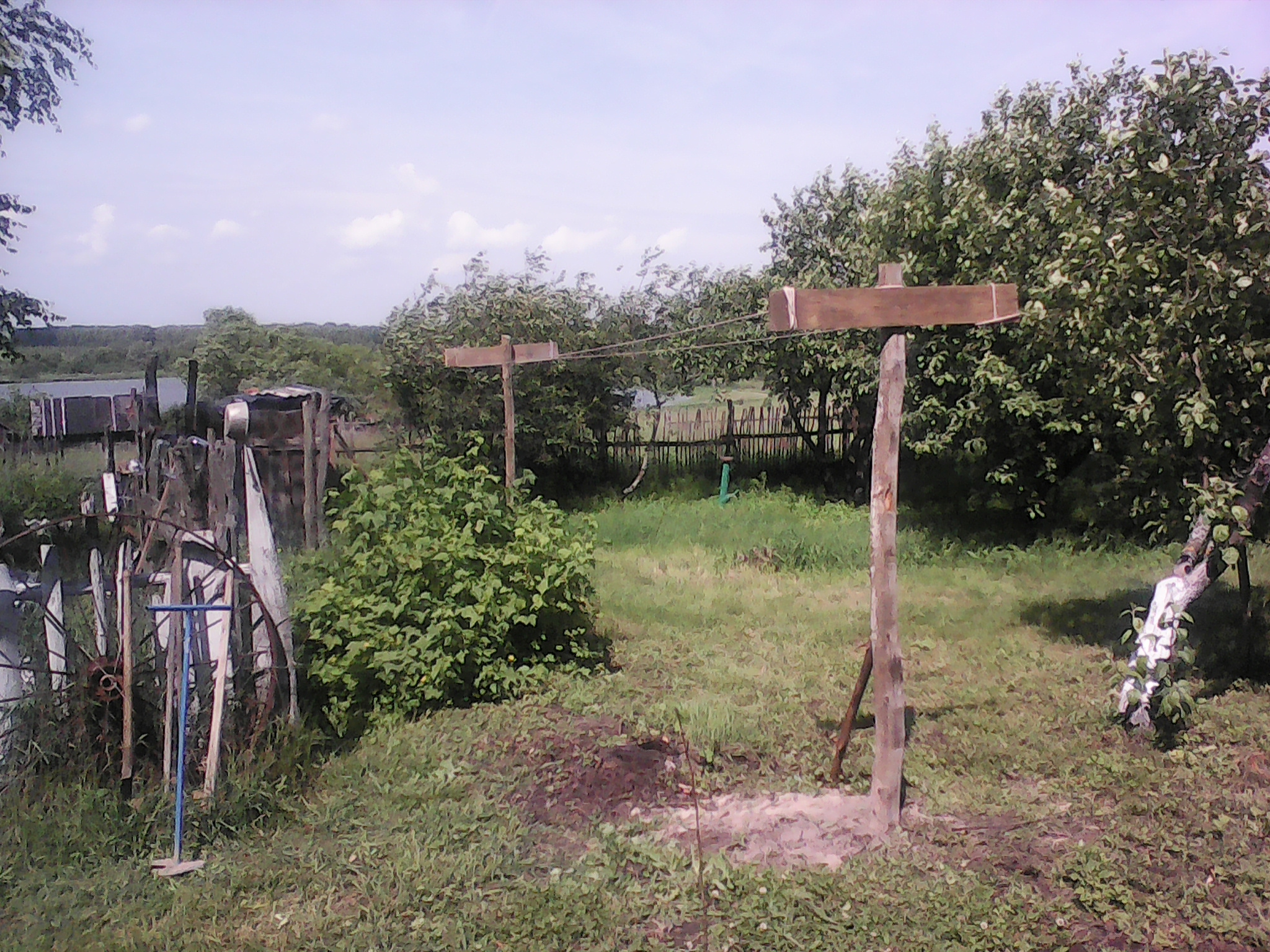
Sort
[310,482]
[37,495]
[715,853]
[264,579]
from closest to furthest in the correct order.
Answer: [715,853], [264,579], [310,482], [37,495]

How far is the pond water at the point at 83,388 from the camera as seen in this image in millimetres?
14828

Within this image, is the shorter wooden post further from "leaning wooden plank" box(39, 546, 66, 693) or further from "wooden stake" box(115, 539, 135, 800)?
"wooden stake" box(115, 539, 135, 800)

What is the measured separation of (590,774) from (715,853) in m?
0.95

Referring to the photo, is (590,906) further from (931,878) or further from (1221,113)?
(1221,113)

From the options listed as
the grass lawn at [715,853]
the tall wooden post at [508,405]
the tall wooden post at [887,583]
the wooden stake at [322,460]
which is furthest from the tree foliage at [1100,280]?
the wooden stake at [322,460]

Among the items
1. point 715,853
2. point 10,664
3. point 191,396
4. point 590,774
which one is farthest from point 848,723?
point 191,396

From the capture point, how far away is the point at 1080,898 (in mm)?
3705

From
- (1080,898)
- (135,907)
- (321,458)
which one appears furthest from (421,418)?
(1080,898)

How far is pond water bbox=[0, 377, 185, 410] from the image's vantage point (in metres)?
14.8

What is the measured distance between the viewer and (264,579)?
16.6 feet

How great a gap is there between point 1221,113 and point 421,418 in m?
10.3

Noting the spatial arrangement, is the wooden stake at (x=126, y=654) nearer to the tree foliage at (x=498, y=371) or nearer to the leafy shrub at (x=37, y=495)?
the leafy shrub at (x=37, y=495)

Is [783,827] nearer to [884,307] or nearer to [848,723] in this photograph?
[848,723]

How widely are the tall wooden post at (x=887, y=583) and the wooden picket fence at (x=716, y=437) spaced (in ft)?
33.8
